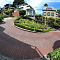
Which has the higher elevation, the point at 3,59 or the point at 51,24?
the point at 3,59

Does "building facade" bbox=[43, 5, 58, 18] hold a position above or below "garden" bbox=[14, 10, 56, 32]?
above

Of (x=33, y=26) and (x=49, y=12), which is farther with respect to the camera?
(x=49, y=12)

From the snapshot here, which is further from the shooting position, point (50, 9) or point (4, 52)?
point (50, 9)

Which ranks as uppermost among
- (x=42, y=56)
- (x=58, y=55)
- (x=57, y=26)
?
(x=58, y=55)

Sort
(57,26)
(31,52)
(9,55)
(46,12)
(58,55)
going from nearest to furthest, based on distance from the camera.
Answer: (58,55) < (9,55) < (31,52) < (57,26) < (46,12)

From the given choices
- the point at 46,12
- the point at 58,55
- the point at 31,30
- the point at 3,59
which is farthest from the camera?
the point at 46,12

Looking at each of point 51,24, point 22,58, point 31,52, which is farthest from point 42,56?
point 51,24

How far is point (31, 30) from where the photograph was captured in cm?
2202

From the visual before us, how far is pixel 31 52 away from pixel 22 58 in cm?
166

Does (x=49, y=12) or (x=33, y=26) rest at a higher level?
(x=49, y=12)

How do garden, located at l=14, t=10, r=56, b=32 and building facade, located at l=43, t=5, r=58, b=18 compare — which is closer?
garden, located at l=14, t=10, r=56, b=32

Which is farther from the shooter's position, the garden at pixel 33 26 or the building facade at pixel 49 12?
the building facade at pixel 49 12

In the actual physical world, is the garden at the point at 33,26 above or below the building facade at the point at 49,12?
below

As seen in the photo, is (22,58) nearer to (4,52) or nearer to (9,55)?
(9,55)
